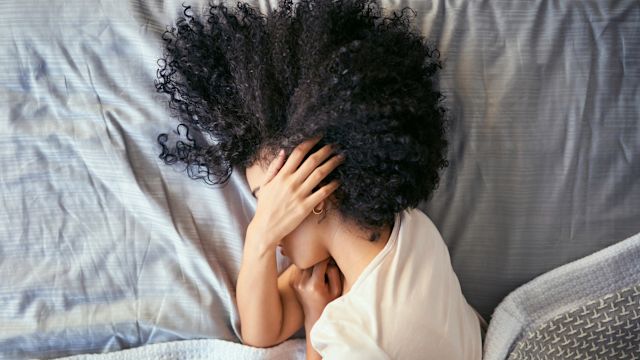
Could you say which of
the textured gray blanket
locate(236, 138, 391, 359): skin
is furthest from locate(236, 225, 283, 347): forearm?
the textured gray blanket

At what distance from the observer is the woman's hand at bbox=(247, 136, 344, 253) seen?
930 mm

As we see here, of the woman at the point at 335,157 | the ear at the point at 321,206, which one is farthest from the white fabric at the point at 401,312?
the ear at the point at 321,206

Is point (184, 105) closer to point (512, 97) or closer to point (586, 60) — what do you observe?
point (512, 97)

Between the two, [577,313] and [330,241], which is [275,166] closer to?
[330,241]

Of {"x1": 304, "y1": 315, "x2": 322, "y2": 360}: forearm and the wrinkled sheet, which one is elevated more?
the wrinkled sheet

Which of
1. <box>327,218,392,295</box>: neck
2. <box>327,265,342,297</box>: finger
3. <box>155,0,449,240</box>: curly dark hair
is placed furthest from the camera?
<box>327,265,342,297</box>: finger

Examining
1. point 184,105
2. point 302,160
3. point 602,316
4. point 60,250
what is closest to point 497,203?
point 602,316

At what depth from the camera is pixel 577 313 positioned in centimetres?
109

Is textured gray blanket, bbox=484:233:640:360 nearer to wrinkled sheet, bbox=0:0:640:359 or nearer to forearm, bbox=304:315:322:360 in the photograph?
wrinkled sheet, bbox=0:0:640:359

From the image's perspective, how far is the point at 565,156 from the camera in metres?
1.17

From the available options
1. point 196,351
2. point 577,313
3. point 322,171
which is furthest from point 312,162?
point 577,313

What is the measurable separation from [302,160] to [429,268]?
266mm

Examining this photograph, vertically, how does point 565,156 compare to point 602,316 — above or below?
above

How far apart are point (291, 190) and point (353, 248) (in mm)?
139
